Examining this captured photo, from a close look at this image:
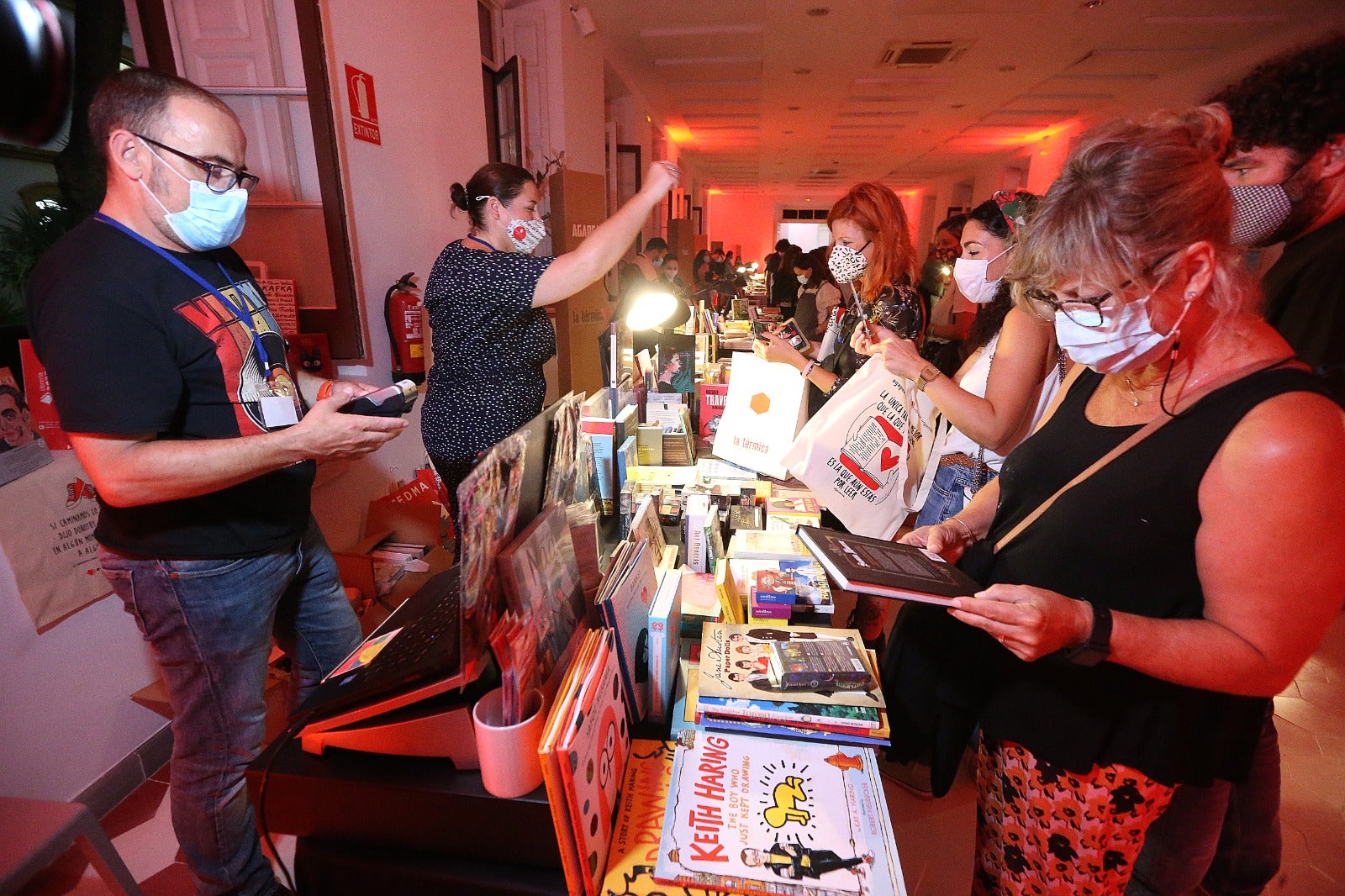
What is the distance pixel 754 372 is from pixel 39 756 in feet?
→ 7.83

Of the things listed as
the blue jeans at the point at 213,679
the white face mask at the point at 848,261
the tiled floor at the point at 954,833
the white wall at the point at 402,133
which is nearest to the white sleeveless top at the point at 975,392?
the white face mask at the point at 848,261

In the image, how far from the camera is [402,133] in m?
3.02

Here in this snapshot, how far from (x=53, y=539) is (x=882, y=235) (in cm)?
275

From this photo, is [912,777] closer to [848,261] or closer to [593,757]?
[593,757]

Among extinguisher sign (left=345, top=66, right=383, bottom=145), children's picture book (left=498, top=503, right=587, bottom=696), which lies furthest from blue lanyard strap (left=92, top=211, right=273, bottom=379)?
extinguisher sign (left=345, top=66, right=383, bottom=145)

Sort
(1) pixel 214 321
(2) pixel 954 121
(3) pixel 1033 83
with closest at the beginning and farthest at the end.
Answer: (1) pixel 214 321
(3) pixel 1033 83
(2) pixel 954 121

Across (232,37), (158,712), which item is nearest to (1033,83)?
(232,37)

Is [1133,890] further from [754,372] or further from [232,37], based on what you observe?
[232,37]

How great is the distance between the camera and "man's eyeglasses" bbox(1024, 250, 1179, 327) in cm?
81

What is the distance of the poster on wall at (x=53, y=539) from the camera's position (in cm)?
157

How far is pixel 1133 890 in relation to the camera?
1335mm

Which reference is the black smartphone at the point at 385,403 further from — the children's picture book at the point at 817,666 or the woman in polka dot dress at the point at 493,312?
the children's picture book at the point at 817,666

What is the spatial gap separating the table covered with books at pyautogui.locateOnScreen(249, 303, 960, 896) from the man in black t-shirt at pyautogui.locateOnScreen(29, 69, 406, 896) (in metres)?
0.55

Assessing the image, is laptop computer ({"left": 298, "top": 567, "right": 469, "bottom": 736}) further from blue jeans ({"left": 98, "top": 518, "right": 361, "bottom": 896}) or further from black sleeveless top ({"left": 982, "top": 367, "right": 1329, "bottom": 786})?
black sleeveless top ({"left": 982, "top": 367, "right": 1329, "bottom": 786})
